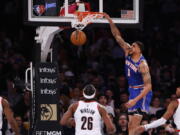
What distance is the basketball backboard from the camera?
16141 millimetres

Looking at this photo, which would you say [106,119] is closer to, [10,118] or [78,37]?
[10,118]

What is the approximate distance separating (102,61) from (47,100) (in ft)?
21.0

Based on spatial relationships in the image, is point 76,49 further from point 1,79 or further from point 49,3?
point 49,3

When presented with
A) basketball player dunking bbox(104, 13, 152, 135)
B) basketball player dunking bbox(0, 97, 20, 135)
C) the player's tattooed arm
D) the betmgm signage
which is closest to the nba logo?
the betmgm signage

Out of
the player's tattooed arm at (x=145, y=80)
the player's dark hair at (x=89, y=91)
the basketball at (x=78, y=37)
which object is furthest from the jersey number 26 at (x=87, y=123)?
the basketball at (x=78, y=37)

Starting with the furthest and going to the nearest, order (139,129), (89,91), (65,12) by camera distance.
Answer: (65,12) < (139,129) < (89,91)

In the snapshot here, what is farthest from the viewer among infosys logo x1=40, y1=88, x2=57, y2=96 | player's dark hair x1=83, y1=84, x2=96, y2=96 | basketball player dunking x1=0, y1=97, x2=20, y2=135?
infosys logo x1=40, y1=88, x2=57, y2=96

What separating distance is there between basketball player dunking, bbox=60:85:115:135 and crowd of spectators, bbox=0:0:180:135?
349 centimetres

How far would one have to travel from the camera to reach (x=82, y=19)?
52.9 feet

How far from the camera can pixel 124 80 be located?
2039cm

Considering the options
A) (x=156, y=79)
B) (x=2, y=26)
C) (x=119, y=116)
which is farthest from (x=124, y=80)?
(x=2, y=26)

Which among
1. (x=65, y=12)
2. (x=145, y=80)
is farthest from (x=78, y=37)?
(x=145, y=80)

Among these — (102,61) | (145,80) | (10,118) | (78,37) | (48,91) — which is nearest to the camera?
(10,118)

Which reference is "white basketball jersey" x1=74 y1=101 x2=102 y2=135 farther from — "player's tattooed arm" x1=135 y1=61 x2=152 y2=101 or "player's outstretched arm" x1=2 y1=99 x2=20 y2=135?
"player's tattooed arm" x1=135 y1=61 x2=152 y2=101
